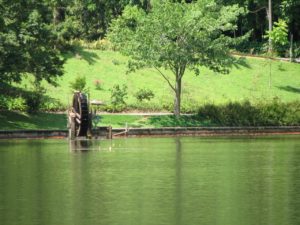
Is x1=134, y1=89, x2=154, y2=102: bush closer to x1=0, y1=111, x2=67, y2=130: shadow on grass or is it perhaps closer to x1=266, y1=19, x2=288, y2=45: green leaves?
x1=0, y1=111, x2=67, y2=130: shadow on grass

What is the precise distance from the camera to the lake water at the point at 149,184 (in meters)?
27.9

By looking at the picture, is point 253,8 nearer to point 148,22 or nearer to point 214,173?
point 148,22

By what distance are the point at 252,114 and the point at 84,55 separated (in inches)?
823

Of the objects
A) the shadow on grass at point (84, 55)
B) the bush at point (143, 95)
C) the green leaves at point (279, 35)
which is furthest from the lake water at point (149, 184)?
the green leaves at point (279, 35)

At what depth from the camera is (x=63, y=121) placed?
67062 millimetres

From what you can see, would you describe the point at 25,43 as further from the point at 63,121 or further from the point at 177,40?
the point at 177,40

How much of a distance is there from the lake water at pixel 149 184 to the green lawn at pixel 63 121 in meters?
8.86

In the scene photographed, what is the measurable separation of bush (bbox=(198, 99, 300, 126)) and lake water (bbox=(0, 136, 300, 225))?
43.8ft

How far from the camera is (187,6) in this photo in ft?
238

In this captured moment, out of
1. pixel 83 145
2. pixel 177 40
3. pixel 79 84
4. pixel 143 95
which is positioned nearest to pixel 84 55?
pixel 79 84

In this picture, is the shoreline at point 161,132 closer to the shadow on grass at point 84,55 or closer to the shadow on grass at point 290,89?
the shadow on grass at point 290,89

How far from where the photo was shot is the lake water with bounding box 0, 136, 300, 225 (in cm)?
2792

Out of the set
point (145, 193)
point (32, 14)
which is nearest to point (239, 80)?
point (32, 14)

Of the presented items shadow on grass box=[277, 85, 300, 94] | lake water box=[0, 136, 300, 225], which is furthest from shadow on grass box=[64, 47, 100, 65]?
lake water box=[0, 136, 300, 225]
